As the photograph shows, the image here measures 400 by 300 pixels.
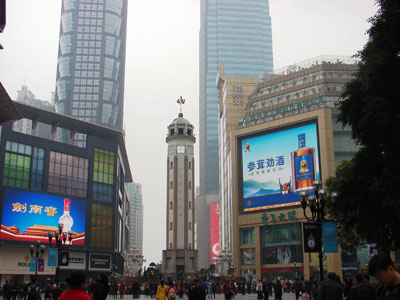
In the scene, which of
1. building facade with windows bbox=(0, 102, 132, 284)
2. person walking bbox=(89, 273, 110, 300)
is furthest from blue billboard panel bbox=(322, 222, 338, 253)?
building facade with windows bbox=(0, 102, 132, 284)

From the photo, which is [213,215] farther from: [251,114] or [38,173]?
[38,173]

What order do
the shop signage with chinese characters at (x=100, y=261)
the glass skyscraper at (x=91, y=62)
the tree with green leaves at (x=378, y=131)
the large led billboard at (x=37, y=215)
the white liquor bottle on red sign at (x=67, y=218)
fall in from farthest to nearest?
the glass skyscraper at (x=91, y=62)
the shop signage with chinese characters at (x=100, y=261)
the white liquor bottle on red sign at (x=67, y=218)
the large led billboard at (x=37, y=215)
the tree with green leaves at (x=378, y=131)

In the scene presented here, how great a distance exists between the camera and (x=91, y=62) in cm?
18112

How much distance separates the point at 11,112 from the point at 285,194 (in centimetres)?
4741

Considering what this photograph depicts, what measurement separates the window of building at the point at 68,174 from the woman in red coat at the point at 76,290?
63983mm

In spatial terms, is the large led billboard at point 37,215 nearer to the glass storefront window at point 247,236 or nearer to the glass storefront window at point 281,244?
the glass storefront window at point 247,236

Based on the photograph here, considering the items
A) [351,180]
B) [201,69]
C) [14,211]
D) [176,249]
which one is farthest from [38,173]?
[201,69]

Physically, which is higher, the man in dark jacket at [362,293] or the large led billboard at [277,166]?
the large led billboard at [277,166]

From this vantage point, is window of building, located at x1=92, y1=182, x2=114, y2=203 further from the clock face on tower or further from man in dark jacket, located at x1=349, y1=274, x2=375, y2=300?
man in dark jacket, located at x1=349, y1=274, x2=375, y2=300

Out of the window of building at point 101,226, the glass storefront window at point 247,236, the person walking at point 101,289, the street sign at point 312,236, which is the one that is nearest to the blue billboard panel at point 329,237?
the street sign at point 312,236

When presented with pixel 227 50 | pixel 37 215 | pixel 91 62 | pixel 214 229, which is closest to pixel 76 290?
pixel 37 215

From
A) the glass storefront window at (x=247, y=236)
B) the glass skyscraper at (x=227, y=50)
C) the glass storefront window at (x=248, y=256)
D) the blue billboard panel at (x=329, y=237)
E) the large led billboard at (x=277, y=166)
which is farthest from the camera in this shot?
the glass skyscraper at (x=227, y=50)

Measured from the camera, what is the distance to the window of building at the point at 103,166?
247ft

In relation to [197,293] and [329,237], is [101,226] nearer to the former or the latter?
[329,237]
